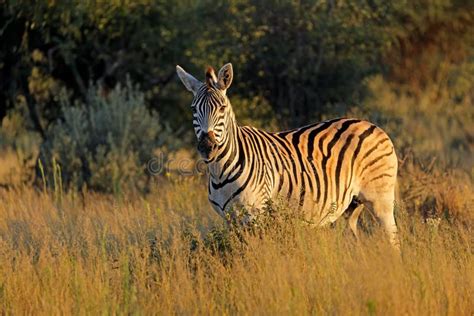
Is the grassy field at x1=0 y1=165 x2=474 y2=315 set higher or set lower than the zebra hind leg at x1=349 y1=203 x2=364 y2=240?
lower

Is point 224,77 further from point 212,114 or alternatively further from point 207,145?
point 207,145

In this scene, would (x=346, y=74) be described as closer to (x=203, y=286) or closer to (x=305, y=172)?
(x=305, y=172)

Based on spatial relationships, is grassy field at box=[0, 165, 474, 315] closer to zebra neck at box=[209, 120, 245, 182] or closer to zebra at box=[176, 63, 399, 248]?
zebra at box=[176, 63, 399, 248]

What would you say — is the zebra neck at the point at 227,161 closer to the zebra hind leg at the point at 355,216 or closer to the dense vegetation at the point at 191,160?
the dense vegetation at the point at 191,160

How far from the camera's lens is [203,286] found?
6.94m

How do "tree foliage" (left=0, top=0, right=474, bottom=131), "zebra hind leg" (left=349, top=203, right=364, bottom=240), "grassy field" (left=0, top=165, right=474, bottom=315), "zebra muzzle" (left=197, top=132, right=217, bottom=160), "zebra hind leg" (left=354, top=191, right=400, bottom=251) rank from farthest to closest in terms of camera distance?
"tree foliage" (left=0, top=0, right=474, bottom=131), "zebra hind leg" (left=349, top=203, right=364, bottom=240), "zebra hind leg" (left=354, top=191, right=400, bottom=251), "zebra muzzle" (left=197, top=132, right=217, bottom=160), "grassy field" (left=0, top=165, right=474, bottom=315)

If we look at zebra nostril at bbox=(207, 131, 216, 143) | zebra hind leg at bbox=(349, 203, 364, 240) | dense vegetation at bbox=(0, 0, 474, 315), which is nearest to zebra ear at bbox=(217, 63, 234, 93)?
zebra nostril at bbox=(207, 131, 216, 143)

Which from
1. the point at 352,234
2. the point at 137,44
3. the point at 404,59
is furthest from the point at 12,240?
the point at 404,59

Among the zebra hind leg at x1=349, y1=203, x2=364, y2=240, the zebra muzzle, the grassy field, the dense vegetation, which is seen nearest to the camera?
the grassy field

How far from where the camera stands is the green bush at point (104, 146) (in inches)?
487

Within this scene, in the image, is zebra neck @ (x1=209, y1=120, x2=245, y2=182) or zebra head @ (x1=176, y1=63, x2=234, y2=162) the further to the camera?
zebra neck @ (x1=209, y1=120, x2=245, y2=182)

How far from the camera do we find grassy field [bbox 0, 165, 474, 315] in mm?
6277

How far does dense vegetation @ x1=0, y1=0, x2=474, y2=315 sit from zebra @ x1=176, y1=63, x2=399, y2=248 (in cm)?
31

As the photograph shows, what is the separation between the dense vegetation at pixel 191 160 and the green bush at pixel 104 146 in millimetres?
29
